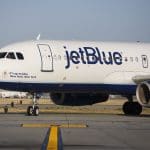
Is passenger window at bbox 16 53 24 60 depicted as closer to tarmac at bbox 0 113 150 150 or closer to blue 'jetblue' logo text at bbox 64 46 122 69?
blue 'jetblue' logo text at bbox 64 46 122 69

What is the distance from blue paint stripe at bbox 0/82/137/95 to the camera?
2370cm

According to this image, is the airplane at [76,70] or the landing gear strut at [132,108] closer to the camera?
the airplane at [76,70]

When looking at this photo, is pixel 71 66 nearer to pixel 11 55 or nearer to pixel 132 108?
pixel 11 55

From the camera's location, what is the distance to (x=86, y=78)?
25.4 meters

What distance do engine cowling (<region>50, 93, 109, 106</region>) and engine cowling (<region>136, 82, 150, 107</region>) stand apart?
135 inches

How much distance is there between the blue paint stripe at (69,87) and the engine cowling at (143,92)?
5.29 feet

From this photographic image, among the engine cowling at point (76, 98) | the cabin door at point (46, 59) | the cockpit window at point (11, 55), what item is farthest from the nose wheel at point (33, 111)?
the engine cowling at point (76, 98)

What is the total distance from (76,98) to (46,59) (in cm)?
367

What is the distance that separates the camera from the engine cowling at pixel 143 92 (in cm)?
2400

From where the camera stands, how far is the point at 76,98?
88.9 ft

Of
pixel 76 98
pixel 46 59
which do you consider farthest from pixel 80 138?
pixel 76 98

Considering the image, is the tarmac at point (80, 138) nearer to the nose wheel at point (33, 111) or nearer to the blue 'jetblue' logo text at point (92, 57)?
the nose wheel at point (33, 111)

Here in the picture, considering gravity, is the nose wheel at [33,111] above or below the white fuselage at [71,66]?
below

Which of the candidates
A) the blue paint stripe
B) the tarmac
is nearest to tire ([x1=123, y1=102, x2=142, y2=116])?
the blue paint stripe
